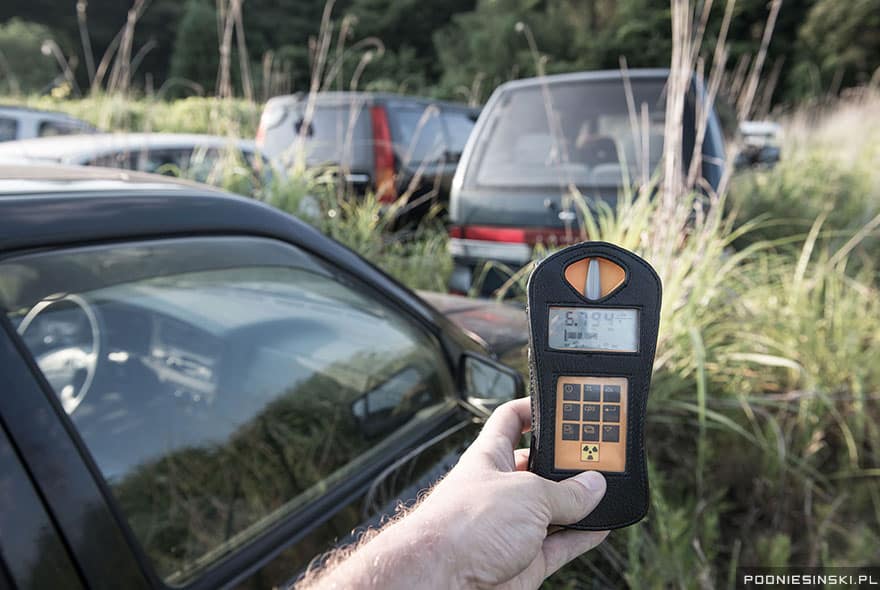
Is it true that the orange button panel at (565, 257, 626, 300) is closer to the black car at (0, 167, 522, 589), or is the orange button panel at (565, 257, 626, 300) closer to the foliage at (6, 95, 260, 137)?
the black car at (0, 167, 522, 589)

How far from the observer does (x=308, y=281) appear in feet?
5.64

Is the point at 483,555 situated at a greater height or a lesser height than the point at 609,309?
lesser

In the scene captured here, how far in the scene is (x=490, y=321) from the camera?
237 cm

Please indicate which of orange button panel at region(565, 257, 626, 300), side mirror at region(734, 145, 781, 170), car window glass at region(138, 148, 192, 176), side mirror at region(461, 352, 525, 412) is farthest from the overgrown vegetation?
car window glass at region(138, 148, 192, 176)

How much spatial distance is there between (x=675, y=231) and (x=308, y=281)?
1.65 m

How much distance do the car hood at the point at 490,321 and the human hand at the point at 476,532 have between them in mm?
1151

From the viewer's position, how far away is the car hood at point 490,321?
84.8 inches

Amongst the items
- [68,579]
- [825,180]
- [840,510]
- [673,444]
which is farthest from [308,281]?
[825,180]

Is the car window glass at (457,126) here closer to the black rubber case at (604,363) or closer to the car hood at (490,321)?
the car hood at (490,321)

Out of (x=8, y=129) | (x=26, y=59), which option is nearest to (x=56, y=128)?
(x=8, y=129)

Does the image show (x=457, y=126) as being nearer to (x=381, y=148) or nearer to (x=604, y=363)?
(x=381, y=148)

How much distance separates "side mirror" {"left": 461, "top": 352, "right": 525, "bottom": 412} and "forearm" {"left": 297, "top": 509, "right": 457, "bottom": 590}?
2.93 ft

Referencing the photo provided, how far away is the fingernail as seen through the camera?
0.88 m

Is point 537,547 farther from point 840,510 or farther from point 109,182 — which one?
point 840,510
